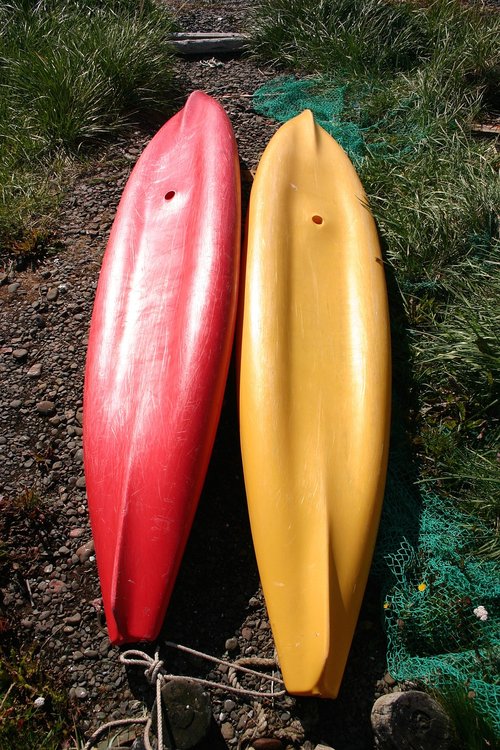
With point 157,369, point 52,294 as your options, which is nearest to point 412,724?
point 157,369

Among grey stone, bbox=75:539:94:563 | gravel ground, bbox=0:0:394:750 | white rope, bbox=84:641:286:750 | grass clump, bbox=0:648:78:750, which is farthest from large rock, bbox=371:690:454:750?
grey stone, bbox=75:539:94:563

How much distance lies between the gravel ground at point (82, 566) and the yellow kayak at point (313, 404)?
7.8 inches

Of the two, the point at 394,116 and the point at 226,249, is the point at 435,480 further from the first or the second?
the point at 394,116

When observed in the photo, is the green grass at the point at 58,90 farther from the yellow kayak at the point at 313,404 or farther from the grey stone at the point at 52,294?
the yellow kayak at the point at 313,404

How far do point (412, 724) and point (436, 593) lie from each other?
0.51 meters

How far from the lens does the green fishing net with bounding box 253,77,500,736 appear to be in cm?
238

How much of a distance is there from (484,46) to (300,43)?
139 centimetres

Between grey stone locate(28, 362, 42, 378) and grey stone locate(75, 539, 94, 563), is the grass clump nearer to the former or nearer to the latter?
grey stone locate(75, 539, 94, 563)

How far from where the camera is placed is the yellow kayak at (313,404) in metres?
2.36

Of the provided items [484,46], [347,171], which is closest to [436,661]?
[347,171]

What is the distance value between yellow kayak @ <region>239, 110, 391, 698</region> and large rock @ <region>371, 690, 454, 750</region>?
18cm

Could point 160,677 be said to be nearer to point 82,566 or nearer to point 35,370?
point 82,566

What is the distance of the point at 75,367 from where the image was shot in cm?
346

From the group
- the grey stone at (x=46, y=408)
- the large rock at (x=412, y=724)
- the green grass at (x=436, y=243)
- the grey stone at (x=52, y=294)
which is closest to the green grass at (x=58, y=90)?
the grey stone at (x=52, y=294)
